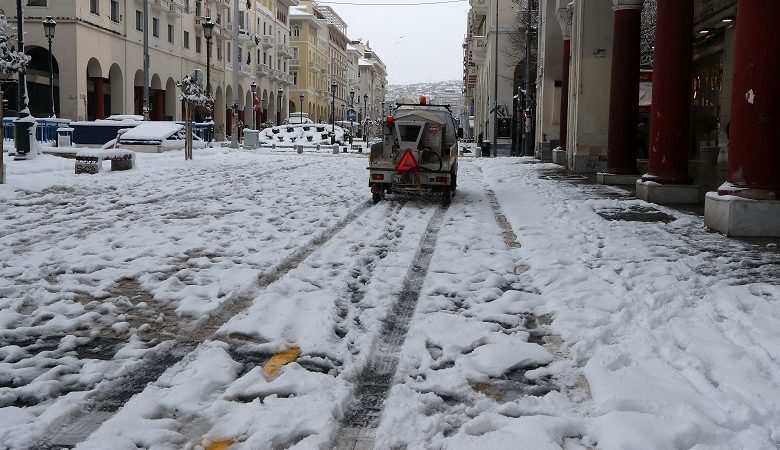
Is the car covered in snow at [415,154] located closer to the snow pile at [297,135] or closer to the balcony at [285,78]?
the snow pile at [297,135]

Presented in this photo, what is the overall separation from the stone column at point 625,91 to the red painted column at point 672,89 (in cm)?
374

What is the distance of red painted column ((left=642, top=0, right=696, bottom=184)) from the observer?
13.3 m

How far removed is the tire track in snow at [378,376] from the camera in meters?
3.65

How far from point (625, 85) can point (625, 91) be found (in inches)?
5.4

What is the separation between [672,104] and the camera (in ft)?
43.9

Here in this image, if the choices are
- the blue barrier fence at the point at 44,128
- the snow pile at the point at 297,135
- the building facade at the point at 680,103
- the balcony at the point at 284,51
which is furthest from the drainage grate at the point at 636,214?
the balcony at the point at 284,51

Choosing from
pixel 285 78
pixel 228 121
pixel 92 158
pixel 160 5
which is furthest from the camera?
pixel 285 78

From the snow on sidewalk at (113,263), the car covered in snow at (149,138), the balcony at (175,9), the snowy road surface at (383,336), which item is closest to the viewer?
the snowy road surface at (383,336)

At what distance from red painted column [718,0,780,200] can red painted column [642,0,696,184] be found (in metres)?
3.73

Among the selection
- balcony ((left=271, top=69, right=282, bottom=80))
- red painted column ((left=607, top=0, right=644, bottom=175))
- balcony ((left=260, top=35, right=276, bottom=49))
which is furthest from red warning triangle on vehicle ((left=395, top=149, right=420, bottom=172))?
balcony ((left=271, top=69, right=282, bottom=80))

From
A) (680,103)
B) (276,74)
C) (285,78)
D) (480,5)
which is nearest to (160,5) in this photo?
(480,5)

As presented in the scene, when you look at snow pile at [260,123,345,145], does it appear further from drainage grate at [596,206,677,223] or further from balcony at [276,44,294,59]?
drainage grate at [596,206,677,223]

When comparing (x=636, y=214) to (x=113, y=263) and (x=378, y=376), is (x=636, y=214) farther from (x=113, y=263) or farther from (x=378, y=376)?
(x=378, y=376)

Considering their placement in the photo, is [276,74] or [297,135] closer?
[297,135]
